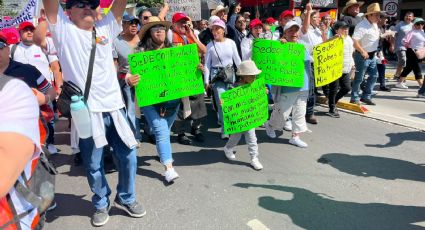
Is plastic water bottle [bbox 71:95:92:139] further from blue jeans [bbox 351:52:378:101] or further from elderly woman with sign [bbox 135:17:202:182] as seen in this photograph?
blue jeans [bbox 351:52:378:101]

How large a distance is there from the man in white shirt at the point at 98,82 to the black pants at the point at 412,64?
780 cm

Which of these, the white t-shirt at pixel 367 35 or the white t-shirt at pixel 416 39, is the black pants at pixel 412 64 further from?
the white t-shirt at pixel 367 35

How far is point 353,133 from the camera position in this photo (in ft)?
18.1

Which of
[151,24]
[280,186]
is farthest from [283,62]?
[151,24]

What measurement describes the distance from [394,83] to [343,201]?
7.24 m

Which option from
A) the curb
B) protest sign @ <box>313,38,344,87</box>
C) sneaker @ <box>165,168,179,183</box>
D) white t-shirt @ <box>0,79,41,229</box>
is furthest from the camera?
the curb

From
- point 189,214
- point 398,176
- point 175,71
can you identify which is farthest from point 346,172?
point 175,71

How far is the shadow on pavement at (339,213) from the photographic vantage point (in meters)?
3.04

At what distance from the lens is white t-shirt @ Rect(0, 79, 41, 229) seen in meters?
1.25

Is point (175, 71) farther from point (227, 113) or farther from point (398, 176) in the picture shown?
point (398, 176)

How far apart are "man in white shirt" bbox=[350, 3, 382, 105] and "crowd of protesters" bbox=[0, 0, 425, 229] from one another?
0.02 metres

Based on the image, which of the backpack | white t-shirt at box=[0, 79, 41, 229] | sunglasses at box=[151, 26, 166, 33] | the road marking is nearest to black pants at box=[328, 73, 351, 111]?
sunglasses at box=[151, 26, 166, 33]

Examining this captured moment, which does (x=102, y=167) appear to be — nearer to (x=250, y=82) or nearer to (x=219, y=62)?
(x=250, y=82)

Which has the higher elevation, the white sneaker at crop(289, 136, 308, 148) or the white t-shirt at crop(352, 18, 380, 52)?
the white t-shirt at crop(352, 18, 380, 52)
